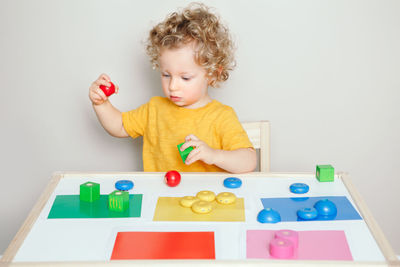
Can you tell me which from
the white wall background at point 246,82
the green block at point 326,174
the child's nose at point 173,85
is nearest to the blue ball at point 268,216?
the green block at point 326,174

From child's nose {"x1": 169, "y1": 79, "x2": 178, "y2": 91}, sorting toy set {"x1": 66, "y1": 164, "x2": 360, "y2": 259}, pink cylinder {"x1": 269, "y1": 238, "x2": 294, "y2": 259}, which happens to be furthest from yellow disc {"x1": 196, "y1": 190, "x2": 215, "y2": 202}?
child's nose {"x1": 169, "y1": 79, "x2": 178, "y2": 91}

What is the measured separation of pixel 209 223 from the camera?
91cm

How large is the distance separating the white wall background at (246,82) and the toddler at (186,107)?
0.17 m

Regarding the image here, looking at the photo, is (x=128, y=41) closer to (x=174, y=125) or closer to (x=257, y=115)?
(x=174, y=125)

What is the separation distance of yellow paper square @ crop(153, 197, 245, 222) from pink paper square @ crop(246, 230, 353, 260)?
0.07 metres

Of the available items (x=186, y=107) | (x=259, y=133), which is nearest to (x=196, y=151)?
(x=186, y=107)

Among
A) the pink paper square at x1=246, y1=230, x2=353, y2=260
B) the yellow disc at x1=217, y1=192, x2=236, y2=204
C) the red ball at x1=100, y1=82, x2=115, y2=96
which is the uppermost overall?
the red ball at x1=100, y1=82, x2=115, y2=96

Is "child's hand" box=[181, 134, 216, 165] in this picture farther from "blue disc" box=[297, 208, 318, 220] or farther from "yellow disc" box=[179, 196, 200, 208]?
"blue disc" box=[297, 208, 318, 220]

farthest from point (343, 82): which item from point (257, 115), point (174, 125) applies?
point (174, 125)

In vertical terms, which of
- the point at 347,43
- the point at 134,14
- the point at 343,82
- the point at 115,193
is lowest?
the point at 115,193

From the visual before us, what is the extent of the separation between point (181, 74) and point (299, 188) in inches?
17.6

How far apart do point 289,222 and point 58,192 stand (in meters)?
0.50

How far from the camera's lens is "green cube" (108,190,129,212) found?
966 millimetres

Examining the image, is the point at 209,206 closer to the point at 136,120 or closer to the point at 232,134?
the point at 232,134
